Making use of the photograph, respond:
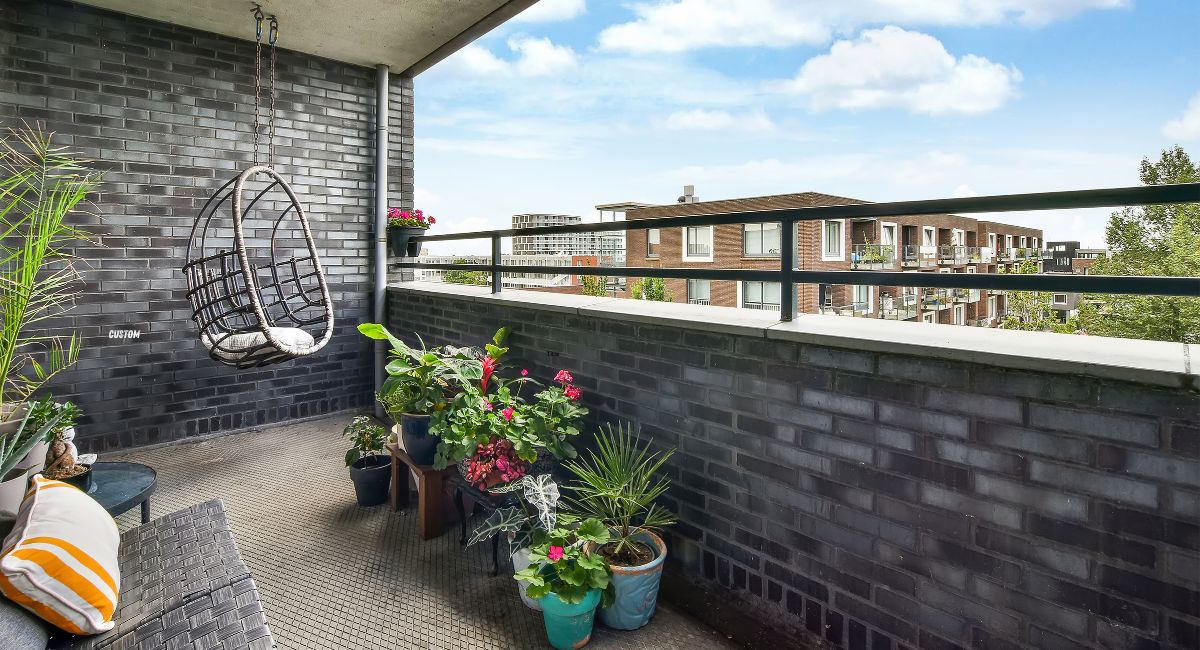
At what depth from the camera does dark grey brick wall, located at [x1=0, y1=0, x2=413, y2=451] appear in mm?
3596

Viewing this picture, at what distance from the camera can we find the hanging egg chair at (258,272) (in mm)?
3115

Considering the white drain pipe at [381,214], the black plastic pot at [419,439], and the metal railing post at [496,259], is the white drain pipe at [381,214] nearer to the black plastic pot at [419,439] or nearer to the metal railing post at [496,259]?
the metal railing post at [496,259]

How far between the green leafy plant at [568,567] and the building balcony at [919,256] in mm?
20496

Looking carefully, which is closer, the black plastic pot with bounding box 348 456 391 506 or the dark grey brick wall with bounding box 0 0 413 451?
the black plastic pot with bounding box 348 456 391 506

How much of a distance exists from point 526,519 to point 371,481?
1211 mm

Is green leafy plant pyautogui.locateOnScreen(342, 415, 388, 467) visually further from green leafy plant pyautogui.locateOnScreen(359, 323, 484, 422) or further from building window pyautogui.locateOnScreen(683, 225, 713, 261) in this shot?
building window pyautogui.locateOnScreen(683, 225, 713, 261)

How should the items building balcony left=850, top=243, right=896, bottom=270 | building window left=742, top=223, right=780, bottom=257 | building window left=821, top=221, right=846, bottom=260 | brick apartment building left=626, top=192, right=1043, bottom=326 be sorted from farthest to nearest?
building window left=821, top=221, right=846, bottom=260
building window left=742, top=223, right=780, bottom=257
brick apartment building left=626, top=192, right=1043, bottom=326
building balcony left=850, top=243, right=896, bottom=270

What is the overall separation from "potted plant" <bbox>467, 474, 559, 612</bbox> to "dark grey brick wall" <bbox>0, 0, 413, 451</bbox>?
3010mm

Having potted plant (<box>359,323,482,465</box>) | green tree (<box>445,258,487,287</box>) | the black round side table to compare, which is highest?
green tree (<box>445,258,487,287</box>)

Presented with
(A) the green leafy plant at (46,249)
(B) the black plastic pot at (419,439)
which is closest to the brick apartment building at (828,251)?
(B) the black plastic pot at (419,439)

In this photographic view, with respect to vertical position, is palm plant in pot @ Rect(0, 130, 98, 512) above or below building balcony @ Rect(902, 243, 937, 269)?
below

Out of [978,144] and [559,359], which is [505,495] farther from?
[978,144]

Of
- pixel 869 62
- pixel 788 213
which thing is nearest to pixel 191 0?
pixel 788 213

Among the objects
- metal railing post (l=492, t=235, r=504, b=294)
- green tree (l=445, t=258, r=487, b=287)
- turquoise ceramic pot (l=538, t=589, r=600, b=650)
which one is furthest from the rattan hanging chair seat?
turquoise ceramic pot (l=538, t=589, r=600, b=650)
